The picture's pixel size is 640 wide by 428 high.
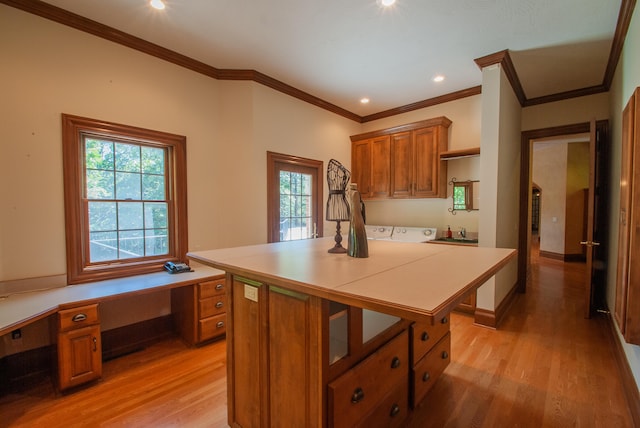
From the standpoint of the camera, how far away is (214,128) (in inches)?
135

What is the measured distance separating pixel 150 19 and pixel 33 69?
3.35 ft

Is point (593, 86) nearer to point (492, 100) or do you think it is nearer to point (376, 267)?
point (492, 100)

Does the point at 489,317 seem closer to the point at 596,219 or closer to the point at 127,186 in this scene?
the point at 596,219

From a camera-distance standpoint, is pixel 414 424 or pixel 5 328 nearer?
pixel 5 328

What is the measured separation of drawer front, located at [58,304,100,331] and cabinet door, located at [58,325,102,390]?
1.6 inches

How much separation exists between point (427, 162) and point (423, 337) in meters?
2.89

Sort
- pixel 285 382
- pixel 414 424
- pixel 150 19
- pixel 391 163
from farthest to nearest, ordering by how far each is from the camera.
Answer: pixel 391 163 → pixel 150 19 → pixel 414 424 → pixel 285 382

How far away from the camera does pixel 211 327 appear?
9.13 ft

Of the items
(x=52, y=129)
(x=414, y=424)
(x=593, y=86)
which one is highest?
(x=593, y=86)

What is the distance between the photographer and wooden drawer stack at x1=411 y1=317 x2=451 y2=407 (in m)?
1.76

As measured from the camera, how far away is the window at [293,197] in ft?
12.2

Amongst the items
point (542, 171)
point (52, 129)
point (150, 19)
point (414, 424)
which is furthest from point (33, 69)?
point (542, 171)

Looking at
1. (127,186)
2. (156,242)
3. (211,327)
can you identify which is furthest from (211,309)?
(127,186)

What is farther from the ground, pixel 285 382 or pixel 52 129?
pixel 52 129
